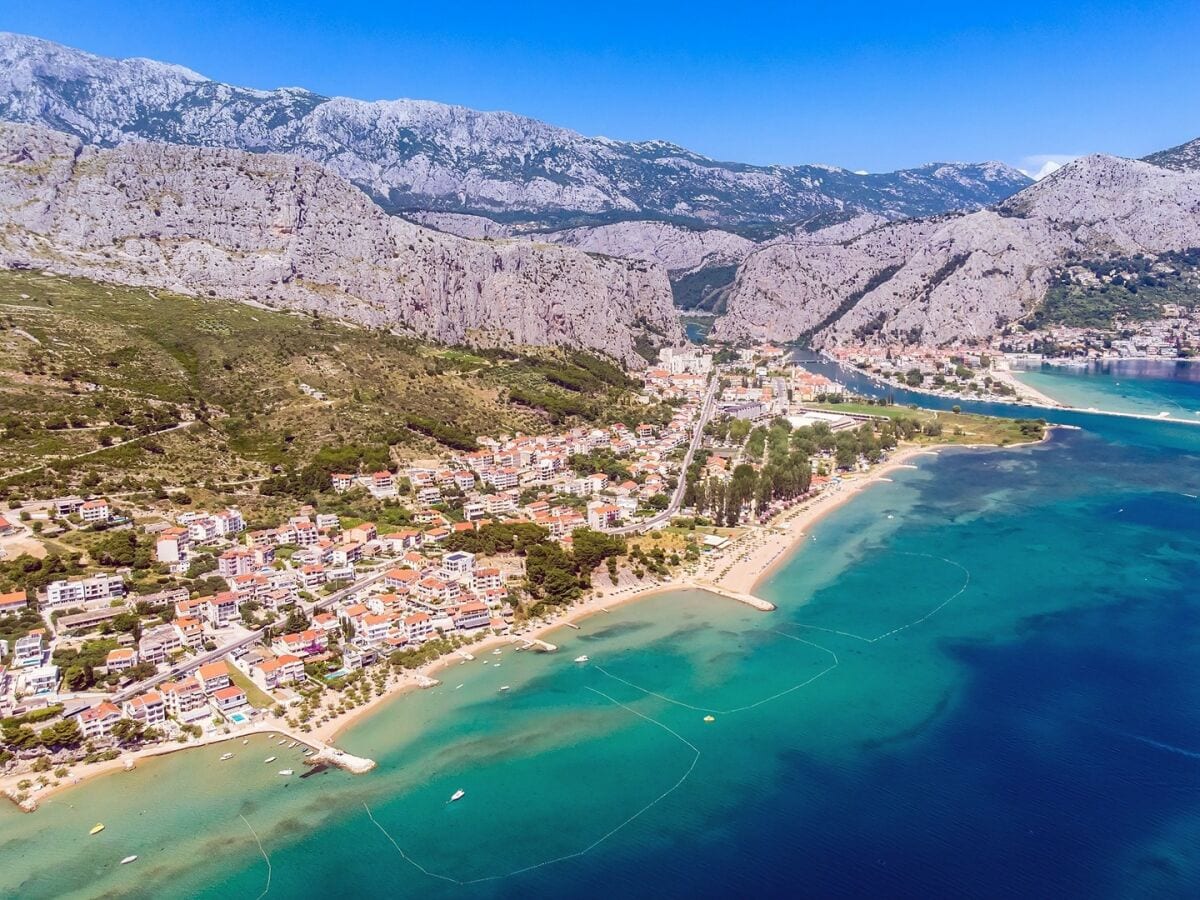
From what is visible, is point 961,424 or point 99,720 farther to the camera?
point 961,424

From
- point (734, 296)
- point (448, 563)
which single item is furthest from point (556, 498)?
point (734, 296)

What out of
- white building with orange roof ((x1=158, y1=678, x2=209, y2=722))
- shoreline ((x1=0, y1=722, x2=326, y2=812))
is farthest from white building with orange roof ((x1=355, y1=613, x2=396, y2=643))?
white building with orange roof ((x1=158, y1=678, x2=209, y2=722))

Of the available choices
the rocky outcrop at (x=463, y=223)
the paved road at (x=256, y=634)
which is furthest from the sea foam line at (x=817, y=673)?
the rocky outcrop at (x=463, y=223)

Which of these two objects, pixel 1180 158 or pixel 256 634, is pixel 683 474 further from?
pixel 1180 158

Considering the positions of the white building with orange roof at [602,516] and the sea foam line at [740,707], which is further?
the white building with orange roof at [602,516]

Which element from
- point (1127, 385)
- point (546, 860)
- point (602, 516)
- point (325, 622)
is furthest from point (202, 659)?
point (1127, 385)

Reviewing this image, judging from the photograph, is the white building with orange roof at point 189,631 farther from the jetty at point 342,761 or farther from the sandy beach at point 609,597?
the jetty at point 342,761
